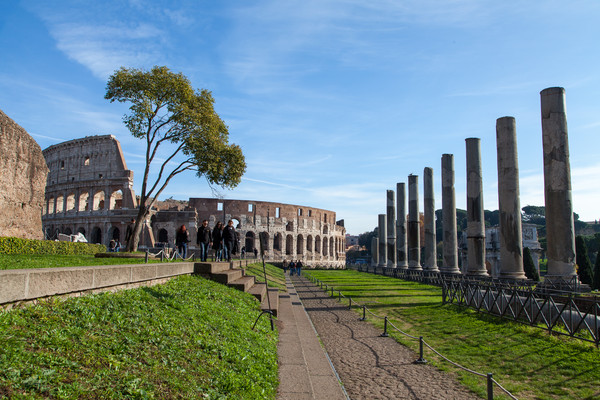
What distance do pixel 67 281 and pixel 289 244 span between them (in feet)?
174

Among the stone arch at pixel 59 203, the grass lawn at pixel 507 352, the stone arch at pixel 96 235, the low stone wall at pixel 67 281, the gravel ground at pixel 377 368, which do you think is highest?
the stone arch at pixel 59 203

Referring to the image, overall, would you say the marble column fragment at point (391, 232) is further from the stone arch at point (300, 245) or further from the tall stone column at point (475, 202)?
the stone arch at point (300, 245)

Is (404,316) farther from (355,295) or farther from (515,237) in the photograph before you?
(515,237)

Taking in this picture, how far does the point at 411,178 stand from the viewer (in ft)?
96.7

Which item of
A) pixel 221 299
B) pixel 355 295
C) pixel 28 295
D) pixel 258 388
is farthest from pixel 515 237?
pixel 28 295

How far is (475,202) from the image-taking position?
67.7 feet

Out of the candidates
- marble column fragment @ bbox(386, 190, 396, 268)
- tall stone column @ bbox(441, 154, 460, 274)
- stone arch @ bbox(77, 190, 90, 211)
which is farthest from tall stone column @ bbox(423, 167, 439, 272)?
stone arch @ bbox(77, 190, 90, 211)

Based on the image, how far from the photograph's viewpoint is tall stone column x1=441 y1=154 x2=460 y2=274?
78.9ft

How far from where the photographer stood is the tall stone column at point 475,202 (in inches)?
807

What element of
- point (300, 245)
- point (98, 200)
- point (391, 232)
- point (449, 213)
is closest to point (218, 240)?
point (449, 213)

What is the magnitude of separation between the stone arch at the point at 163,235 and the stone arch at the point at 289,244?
15.4m

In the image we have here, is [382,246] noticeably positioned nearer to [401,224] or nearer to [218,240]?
[401,224]

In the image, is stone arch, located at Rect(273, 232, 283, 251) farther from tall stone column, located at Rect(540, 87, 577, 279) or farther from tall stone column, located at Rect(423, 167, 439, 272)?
tall stone column, located at Rect(540, 87, 577, 279)

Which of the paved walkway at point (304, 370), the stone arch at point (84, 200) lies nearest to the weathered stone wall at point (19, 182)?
the paved walkway at point (304, 370)
